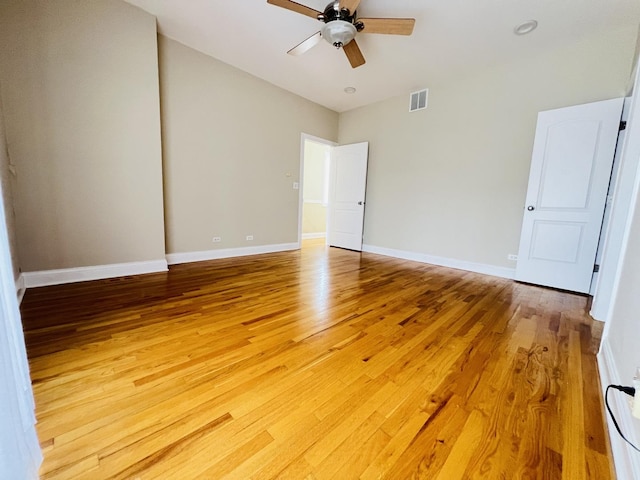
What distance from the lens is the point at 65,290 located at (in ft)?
7.59

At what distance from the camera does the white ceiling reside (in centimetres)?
235

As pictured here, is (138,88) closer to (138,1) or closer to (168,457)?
(138,1)

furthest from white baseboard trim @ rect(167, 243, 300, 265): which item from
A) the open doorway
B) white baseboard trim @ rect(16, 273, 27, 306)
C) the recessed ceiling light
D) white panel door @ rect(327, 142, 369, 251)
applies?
the recessed ceiling light

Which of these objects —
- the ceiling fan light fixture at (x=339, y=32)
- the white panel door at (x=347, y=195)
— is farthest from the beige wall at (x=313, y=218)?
the ceiling fan light fixture at (x=339, y=32)

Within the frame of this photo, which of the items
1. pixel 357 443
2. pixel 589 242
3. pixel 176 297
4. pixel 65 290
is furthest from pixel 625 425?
pixel 65 290

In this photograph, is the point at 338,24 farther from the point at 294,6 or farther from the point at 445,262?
the point at 445,262

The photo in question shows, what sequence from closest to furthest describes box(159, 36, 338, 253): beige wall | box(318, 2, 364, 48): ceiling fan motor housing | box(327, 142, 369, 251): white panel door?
box(318, 2, 364, 48): ceiling fan motor housing < box(159, 36, 338, 253): beige wall < box(327, 142, 369, 251): white panel door

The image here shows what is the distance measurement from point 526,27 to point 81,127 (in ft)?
15.1

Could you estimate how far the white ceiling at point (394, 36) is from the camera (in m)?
2.35

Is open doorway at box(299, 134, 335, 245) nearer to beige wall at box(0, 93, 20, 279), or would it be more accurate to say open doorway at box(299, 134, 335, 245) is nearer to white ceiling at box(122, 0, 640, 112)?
white ceiling at box(122, 0, 640, 112)

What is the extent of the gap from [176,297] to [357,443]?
1.99m

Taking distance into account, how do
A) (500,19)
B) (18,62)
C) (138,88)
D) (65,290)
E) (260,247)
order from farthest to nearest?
(260,247) < (138,88) < (500,19) < (65,290) < (18,62)

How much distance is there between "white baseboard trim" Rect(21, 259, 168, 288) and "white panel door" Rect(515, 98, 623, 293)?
4.61m

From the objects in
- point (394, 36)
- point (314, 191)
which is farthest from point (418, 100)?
point (314, 191)
